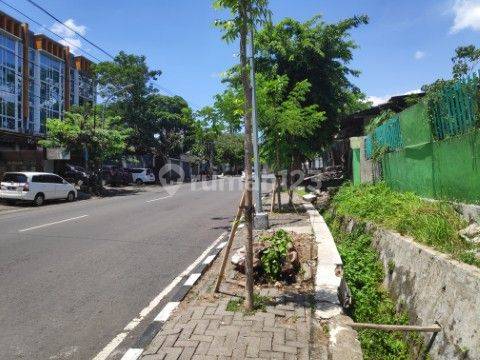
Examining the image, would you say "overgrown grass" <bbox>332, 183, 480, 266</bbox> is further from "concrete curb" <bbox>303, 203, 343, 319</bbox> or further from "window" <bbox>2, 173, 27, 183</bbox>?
"window" <bbox>2, 173, 27, 183</bbox>

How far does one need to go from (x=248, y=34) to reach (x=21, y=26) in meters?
37.0

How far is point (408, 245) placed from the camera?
6066 mm

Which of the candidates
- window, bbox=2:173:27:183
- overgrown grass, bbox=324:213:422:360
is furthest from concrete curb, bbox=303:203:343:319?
window, bbox=2:173:27:183

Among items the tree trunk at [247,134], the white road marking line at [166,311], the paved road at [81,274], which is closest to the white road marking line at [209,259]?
the paved road at [81,274]

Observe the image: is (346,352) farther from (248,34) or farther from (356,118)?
(356,118)

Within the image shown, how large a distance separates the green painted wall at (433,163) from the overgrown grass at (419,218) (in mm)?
306

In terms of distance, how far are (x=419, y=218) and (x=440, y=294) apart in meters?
2.00

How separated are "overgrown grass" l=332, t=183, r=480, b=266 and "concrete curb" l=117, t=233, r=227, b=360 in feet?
11.2

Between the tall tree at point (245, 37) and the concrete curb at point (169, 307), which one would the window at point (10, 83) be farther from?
the tall tree at point (245, 37)

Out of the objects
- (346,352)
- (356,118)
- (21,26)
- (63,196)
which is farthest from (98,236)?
(21,26)

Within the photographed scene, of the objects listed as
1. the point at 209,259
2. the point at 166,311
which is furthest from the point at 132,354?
the point at 209,259

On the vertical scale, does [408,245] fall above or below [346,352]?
above

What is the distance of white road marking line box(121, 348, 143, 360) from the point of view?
13.3 feet

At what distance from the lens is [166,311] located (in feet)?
17.6
